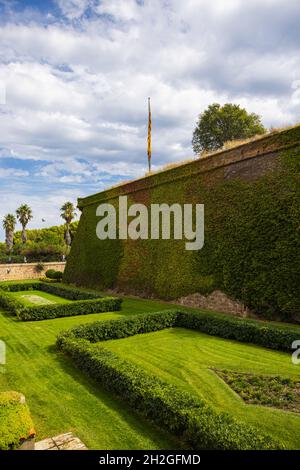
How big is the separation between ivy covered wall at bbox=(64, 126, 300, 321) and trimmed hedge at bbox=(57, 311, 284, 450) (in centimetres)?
720

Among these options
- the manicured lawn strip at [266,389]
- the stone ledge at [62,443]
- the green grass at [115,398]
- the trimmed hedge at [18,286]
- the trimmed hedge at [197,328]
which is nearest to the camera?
the stone ledge at [62,443]

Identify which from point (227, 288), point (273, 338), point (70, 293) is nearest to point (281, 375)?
point (273, 338)

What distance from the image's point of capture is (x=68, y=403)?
19.2 ft

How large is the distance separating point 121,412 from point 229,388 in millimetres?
2206

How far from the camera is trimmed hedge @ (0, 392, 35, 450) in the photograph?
386 cm

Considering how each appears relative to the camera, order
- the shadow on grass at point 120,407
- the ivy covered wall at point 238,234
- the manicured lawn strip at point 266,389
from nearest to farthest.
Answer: the shadow on grass at point 120,407
the manicured lawn strip at point 266,389
the ivy covered wall at point 238,234

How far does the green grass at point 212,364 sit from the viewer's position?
5.16 m

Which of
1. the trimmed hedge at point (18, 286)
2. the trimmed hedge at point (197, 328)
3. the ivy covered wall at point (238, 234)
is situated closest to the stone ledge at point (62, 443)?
the trimmed hedge at point (197, 328)

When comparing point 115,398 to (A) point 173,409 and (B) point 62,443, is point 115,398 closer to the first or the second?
(B) point 62,443

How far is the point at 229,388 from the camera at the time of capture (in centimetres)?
636

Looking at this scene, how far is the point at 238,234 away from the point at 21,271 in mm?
26939

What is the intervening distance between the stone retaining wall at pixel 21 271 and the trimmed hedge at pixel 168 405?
27.2m
